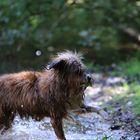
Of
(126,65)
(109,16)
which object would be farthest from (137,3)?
(126,65)

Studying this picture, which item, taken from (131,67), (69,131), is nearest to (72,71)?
(69,131)

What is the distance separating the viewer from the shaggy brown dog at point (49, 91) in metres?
7.45

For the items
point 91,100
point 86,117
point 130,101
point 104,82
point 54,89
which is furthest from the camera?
point 104,82

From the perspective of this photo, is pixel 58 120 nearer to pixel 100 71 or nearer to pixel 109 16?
pixel 100 71

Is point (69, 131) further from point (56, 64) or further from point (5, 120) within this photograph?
point (56, 64)

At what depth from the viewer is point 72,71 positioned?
24.4 feet

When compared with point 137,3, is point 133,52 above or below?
below

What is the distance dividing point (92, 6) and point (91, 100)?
5.30 meters

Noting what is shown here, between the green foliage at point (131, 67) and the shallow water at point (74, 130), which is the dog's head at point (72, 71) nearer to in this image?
the shallow water at point (74, 130)

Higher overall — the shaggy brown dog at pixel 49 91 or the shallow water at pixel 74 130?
the shaggy brown dog at pixel 49 91

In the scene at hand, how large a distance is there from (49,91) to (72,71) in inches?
18.8

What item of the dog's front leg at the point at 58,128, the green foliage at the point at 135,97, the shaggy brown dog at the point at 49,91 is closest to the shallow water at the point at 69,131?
the shaggy brown dog at the point at 49,91

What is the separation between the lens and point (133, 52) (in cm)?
1836

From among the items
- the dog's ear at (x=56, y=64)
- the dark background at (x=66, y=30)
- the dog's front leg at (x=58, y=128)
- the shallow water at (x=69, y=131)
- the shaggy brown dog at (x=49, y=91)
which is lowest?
the shallow water at (x=69, y=131)
